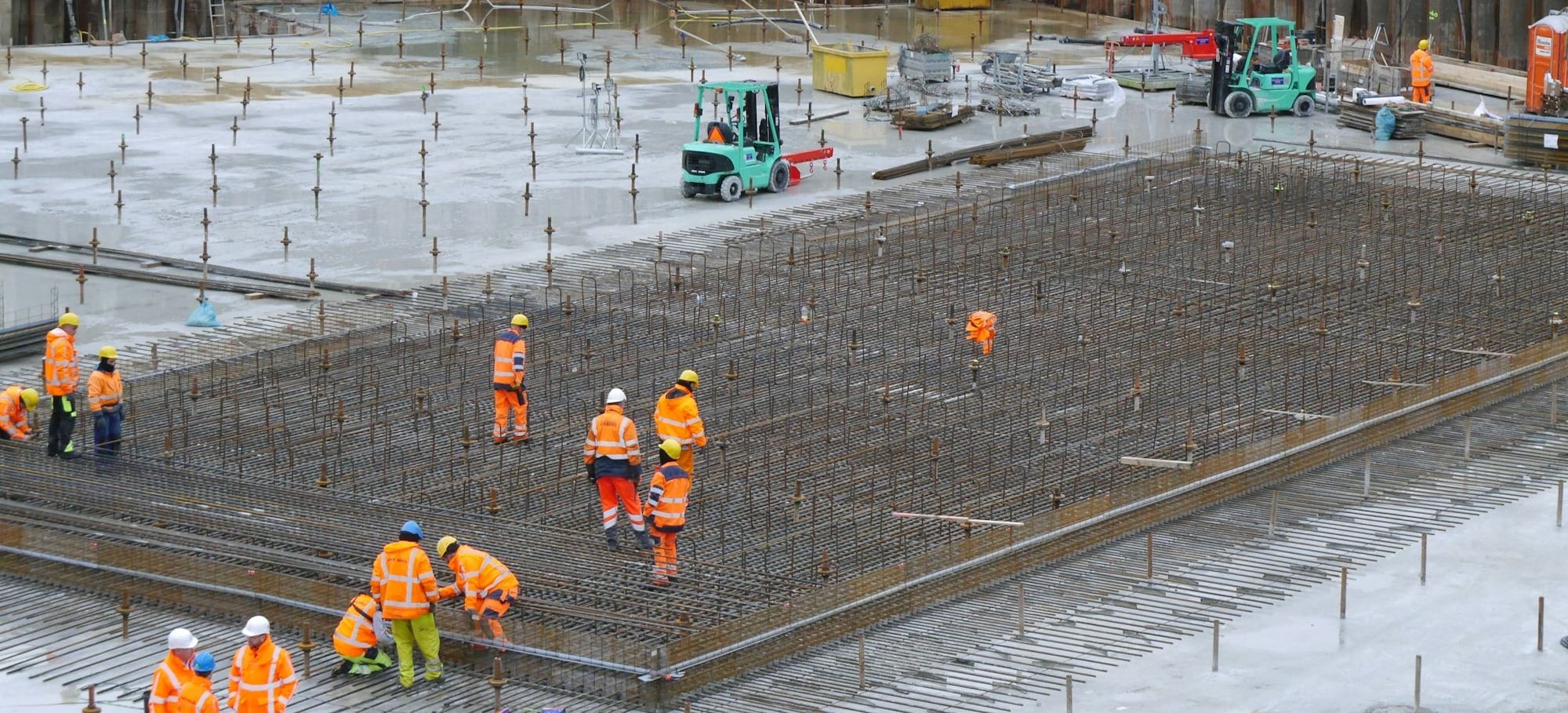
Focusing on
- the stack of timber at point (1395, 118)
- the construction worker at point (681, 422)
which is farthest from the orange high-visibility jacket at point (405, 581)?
the stack of timber at point (1395, 118)

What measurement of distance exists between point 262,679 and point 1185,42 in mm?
36206

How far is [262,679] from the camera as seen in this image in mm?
14367

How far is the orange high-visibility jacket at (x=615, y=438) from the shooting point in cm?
1853

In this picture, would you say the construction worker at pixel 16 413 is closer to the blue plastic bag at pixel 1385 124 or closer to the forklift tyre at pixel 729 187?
the forklift tyre at pixel 729 187

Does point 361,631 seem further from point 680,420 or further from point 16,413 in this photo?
point 16,413

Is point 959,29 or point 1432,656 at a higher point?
point 959,29

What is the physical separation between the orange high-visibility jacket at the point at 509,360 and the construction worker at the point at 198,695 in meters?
7.65

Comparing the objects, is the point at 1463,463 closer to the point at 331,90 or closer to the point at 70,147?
the point at 70,147

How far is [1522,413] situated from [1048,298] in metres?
6.36

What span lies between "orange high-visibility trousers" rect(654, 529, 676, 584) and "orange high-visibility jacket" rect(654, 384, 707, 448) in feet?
3.59

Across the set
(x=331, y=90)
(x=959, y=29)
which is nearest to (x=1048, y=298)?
(x=331, y=90)

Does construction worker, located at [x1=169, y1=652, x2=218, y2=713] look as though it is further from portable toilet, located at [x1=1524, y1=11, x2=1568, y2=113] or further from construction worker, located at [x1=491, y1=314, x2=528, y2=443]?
portable toilet, located at [x1=1524, y1=11, x2=1568, y2=113]

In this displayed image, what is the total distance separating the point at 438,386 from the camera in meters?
24.5

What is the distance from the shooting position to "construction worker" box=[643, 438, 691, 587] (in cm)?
1792
